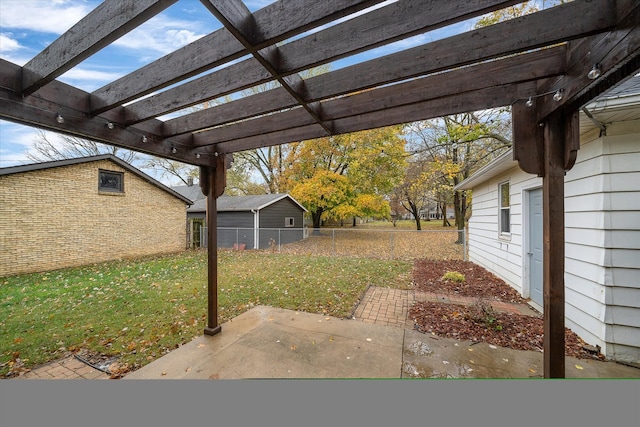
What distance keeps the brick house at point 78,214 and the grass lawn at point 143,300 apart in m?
0.94

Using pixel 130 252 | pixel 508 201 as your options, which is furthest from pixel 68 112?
pixel 130 252

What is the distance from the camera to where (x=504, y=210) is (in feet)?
21.1

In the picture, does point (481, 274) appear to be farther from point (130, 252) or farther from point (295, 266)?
point (130, 252)

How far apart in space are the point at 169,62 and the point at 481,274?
26.5 ft

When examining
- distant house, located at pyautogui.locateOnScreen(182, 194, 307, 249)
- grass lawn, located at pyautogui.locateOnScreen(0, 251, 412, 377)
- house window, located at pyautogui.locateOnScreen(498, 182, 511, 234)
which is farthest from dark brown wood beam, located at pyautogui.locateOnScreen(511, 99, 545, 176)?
distant house, located at pyautogui.locateOnScreen(182, 194, 307, 249)

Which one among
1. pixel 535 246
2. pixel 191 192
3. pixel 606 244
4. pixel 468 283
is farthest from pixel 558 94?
pixel 191 192

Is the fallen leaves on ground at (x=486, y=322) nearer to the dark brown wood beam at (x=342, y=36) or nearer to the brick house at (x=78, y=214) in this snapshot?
the dark brown wood beam at (x=342, y=36)

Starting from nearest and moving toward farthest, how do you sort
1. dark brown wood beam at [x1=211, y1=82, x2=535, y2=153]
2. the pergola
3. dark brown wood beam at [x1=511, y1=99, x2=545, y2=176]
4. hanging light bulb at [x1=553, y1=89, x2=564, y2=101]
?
the pergola, hanging light bulb at [x1=553, y1=89, x2=564, y2=101], dark brown wood beam at [x1=511, y1=99, x2=545, y2=176], dark brown wood beam at [x1=211, y1=82, x2=535, y2=153]

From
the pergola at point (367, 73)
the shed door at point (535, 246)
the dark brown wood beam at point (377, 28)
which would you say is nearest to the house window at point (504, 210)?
the shed door at point (535, 246)

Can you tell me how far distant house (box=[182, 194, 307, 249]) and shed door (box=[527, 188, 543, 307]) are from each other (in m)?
9.36

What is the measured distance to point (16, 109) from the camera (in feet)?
6.50

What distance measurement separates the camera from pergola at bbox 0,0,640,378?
144 cm

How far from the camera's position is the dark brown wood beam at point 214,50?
1372 mm

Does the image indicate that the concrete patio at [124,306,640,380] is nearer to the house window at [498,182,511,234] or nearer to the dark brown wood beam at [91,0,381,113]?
the dark brown wood beam at [91,0,381,113]
